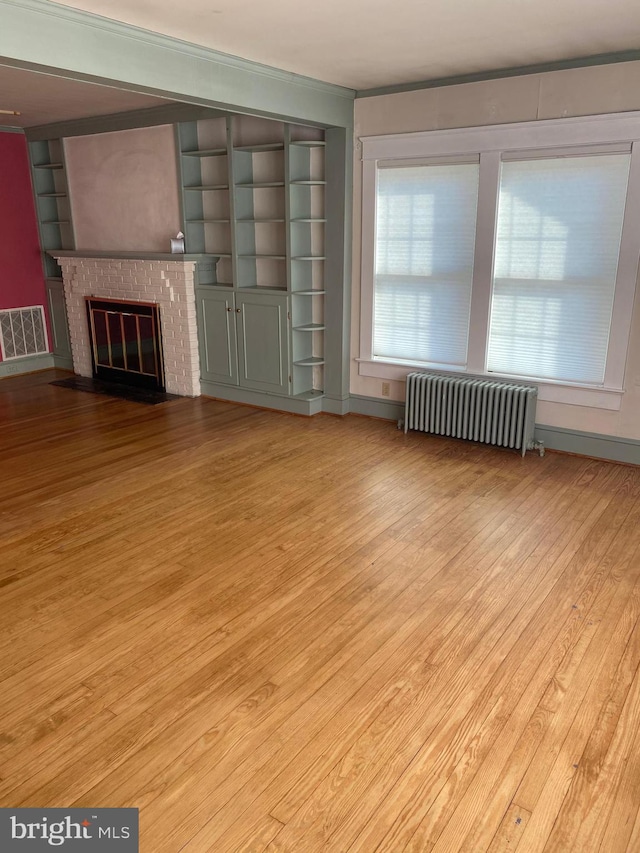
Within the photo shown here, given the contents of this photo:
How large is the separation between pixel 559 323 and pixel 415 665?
3193 mm

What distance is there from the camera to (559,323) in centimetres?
500

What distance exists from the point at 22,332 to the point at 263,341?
11.3 ft

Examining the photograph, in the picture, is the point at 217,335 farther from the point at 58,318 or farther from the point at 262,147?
the point at 58,318

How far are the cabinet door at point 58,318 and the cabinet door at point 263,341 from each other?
2.80 m

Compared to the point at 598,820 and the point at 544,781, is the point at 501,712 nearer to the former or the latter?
the point at 544,781

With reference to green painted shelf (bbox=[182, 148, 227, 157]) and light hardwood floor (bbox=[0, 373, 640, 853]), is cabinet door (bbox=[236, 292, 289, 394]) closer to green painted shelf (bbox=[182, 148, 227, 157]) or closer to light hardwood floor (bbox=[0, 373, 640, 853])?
green painted shelf (bbox=[182, 148, 227, 157])

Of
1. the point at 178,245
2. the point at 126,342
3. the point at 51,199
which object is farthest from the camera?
the point at 51,199

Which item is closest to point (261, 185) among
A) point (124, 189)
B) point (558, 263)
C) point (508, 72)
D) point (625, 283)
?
point (124, 189)

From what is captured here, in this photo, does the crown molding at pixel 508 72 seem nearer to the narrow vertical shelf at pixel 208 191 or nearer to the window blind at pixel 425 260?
the window blind at pixel 425 260

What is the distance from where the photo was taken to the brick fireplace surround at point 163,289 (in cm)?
671

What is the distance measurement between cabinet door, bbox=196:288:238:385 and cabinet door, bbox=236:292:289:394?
11cm

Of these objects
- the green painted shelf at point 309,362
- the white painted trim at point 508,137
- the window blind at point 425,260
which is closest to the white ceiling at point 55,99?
the white painted trim at point 508,137

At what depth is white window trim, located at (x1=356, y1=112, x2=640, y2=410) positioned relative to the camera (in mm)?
4531

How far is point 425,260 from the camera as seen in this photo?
18.1 feet
